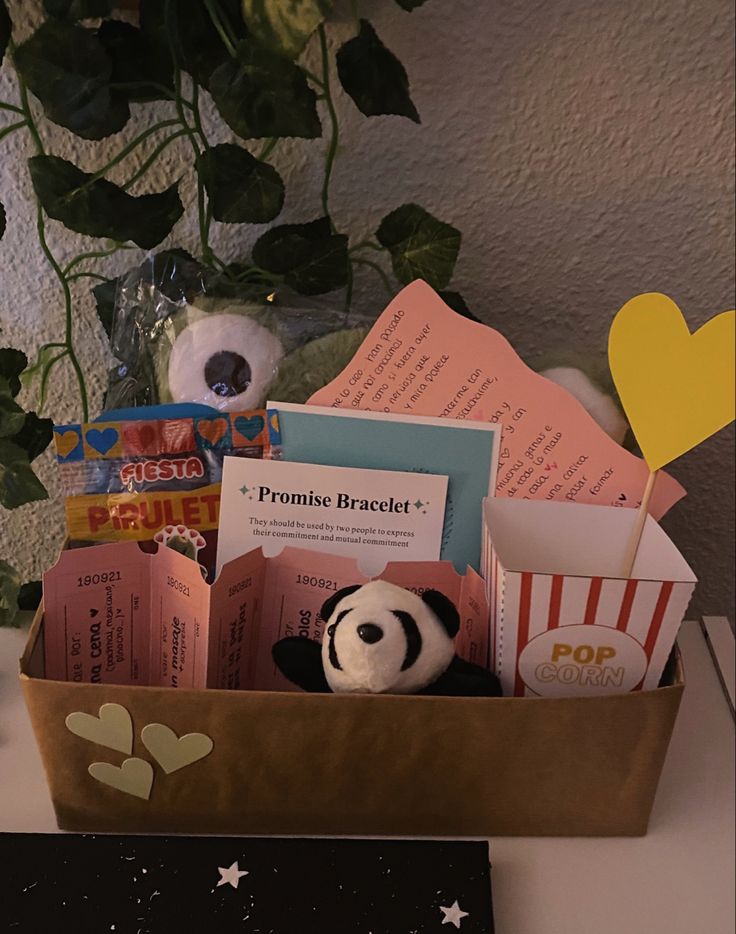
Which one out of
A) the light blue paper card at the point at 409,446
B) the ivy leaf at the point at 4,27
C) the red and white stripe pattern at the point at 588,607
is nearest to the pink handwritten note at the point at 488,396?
the light blue paper card at the point at 409,446

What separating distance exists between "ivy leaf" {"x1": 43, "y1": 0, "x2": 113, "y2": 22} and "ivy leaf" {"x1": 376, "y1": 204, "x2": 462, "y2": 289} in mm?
250

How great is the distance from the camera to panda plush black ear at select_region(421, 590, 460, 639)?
1.79ft

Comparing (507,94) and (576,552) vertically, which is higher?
(507,94)

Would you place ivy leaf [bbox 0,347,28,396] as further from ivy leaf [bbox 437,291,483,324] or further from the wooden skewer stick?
the wooden skewer stick

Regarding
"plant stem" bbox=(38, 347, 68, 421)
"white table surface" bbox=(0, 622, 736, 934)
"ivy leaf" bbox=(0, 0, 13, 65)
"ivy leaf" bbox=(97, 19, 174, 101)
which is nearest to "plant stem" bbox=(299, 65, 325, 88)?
"ivy leaf" bbox=(97, 19, 174, 101)

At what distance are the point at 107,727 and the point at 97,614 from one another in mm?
83

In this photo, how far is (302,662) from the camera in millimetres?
563

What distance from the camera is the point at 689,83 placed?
72 centimetres

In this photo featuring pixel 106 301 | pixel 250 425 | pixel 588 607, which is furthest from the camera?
pixel 106 301

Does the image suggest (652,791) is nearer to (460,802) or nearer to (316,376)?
(460,802)

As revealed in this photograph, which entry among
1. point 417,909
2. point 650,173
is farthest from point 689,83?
point 417,909

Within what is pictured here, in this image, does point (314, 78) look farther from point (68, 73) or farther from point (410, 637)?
point (410, 637)

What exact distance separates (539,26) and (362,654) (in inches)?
20.6

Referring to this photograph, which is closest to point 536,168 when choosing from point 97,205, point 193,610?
point 97,205
